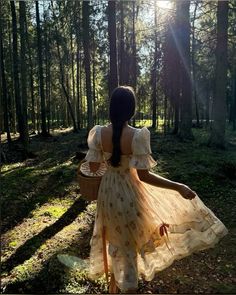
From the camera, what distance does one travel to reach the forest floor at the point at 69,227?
5281mm

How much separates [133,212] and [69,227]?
383cm

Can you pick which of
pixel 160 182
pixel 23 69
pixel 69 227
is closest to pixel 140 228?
pixel 160 182

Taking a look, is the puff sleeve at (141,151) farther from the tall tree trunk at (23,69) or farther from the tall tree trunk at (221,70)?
the tall tree trunk at (221,70)

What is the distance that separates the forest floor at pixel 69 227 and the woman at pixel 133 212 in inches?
→ 48.7

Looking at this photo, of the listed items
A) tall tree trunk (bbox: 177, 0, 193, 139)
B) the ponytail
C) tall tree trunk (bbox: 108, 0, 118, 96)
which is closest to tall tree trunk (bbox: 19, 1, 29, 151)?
tall tree trunk (bbox: 108, 0, 118, 96)

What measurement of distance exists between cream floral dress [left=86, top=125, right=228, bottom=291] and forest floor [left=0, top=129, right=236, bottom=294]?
4.03ft

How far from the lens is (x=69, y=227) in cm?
746

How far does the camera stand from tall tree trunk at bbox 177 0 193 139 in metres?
17.1

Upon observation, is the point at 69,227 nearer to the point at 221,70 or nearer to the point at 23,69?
the point at 23,69

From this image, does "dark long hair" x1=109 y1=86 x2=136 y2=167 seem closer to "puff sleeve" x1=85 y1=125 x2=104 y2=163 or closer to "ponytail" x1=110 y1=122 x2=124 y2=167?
"ponytail" x1=110 y1=122 x2=124 y2=167

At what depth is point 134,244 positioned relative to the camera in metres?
3.98

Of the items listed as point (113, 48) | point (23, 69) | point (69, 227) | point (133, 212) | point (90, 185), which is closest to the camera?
point (133, 212)

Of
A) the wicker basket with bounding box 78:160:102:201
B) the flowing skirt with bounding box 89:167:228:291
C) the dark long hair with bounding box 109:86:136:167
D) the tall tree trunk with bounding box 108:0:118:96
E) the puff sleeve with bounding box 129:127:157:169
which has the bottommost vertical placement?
the flowing skirt with bounding box 89:167:228:291

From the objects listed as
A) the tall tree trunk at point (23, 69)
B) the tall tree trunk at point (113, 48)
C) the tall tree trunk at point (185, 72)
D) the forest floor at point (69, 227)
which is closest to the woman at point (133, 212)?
the forest floor at point (69, 227)
